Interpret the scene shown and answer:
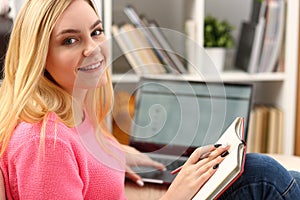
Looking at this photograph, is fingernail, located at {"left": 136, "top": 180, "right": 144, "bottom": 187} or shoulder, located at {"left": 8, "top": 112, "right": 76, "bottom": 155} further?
fingernail, located at {"left": 136, "top": 180, "right": 144, "bottom": 187}

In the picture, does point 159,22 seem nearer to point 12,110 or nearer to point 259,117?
point 259,117

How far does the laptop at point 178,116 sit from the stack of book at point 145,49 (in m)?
0.07

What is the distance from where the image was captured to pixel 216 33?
7.62ft

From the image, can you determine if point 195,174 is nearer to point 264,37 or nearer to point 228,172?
point 228,172

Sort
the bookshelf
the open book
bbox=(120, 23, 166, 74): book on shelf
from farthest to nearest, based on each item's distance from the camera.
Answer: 1. the bookshelf
2. bbox=(120, 23, 166, 74): book on shelf
3. the open book

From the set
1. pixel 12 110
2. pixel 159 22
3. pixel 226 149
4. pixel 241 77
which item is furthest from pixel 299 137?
pixel 12 110

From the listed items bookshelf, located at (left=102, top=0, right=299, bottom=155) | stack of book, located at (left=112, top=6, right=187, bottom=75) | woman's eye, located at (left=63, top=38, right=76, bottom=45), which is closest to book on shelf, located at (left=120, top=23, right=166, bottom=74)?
stack of book, located at (left=112, top=6, right=187, bottom=75)

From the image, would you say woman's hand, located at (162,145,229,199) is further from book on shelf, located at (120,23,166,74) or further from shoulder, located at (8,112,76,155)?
book on shelf, located at (120,23,166,74)

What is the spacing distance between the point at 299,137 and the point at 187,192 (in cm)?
132

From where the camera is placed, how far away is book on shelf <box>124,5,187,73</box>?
1573 mm

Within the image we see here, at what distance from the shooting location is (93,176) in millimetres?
1169

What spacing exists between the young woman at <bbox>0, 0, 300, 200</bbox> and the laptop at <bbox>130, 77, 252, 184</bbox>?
6.1 inches

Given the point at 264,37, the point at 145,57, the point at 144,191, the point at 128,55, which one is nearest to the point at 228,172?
the point at 144,191

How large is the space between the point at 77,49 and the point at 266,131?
1.43 metres
